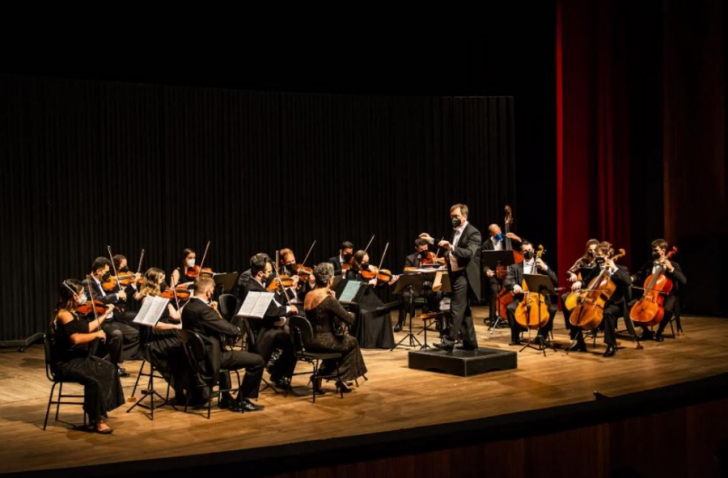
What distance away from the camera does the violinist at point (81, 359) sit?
618 cm

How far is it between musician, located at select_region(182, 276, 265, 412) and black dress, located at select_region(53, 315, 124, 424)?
0.72 meters

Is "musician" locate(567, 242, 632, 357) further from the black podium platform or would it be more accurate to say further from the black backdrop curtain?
the black backdrop curtain

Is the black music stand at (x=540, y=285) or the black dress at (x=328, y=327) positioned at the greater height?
the black music stand at (x=540, y=285)

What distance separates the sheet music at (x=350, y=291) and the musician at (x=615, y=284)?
2.40 meters

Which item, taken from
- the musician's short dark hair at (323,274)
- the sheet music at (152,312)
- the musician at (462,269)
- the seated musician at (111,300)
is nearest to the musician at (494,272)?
the musician at (462,269)

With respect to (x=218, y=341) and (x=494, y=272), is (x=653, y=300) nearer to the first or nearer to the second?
(x=494, y=272)

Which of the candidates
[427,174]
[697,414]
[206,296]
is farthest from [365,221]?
[697,414]

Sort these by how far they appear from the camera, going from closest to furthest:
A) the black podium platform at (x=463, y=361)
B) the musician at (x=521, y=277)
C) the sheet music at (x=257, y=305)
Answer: the sheet music at (x=257, y=305), the black podium platform at (x=463, y=361), the musician at (x=521, y=277)

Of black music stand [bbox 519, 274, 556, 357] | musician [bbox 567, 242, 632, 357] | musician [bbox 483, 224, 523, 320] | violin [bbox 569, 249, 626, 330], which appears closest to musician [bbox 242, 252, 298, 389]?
black music stand [bbox 519, 274, 556, 357]

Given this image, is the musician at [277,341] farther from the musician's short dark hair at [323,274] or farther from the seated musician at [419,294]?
the seated musician at [419,294]

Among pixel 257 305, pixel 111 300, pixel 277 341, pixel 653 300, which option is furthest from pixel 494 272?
pixel 111 300

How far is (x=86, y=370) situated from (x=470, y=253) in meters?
3.76

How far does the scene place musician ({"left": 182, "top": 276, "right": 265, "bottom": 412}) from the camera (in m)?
6.61

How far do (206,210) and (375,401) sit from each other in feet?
20.6
